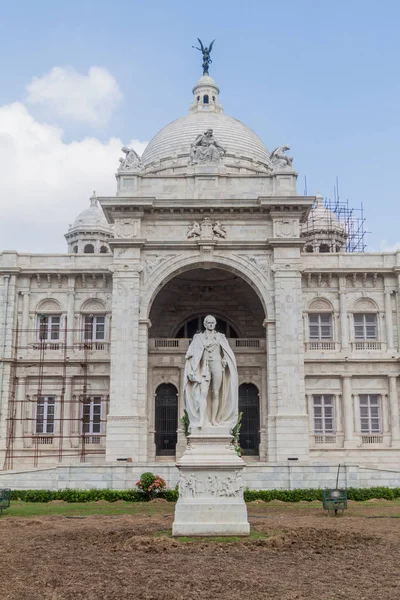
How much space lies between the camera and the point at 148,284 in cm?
3731

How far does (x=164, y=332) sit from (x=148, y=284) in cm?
708

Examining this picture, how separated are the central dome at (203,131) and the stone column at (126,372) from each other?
19477 mm

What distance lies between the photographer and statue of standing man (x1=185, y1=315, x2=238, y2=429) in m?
15.0

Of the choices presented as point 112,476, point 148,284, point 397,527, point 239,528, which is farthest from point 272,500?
point 148,284

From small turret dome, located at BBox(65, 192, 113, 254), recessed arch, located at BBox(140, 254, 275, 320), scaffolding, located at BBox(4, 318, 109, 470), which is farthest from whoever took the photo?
small turret dome, located at BBox(65, 192, 113, 254)

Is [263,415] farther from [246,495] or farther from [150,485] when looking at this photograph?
[150,485]

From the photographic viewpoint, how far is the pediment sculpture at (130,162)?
3859 cm

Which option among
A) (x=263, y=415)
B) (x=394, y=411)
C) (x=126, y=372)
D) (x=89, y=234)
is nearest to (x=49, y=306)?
(x=126, y=372)

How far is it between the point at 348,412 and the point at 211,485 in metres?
26.4

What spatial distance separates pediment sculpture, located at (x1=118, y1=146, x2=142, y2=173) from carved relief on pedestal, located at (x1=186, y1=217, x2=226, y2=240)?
4.63 metres

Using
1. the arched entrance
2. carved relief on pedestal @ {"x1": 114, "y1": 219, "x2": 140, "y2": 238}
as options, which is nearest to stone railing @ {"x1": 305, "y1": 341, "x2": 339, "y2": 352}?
the arched entrance

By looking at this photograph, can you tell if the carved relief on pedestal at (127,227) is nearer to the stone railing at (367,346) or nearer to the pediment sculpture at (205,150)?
the pediment sculpture at (205,150)

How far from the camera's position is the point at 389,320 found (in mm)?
40625

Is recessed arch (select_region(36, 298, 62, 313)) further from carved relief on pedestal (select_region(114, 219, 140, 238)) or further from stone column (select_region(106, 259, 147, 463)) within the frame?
carved relief on pedestal (select_region(114, 219, 140, 238))
